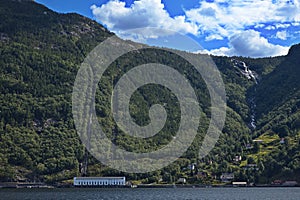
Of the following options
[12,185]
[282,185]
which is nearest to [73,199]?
[12,185]

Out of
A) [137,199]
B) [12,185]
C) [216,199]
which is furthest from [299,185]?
[12,185]

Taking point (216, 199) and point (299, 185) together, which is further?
point (299, 185)

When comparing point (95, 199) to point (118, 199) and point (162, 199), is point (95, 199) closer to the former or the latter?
point (118, 199)

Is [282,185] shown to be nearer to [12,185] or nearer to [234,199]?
[234,199]

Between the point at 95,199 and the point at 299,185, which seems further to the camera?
the point at 299,185

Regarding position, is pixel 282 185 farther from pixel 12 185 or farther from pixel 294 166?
pixel 12 185

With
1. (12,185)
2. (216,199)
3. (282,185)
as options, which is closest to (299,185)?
(282,185)

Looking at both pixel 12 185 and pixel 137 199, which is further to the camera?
pixel 12 185
